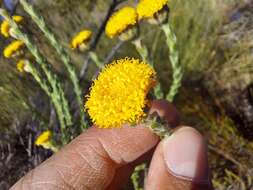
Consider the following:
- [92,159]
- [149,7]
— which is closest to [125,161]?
[92,159]

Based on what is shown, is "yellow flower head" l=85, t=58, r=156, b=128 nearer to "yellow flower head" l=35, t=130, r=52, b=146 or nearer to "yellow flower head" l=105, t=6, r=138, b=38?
"yellow flower head" l=105, t=6, r=138, b=38

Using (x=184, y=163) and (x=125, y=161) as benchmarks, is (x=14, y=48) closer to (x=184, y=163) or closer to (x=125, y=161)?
(x=125, y=161)

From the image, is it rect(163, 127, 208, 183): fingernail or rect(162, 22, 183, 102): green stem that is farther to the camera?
rect(162, 22, 183, 102): green stem

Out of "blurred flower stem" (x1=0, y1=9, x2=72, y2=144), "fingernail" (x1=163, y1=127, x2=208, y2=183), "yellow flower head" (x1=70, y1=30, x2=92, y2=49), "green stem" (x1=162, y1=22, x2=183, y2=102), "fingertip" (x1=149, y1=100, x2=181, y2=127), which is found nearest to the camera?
"fingernail" (x1=163, y1=127, x2=208, y2=183)

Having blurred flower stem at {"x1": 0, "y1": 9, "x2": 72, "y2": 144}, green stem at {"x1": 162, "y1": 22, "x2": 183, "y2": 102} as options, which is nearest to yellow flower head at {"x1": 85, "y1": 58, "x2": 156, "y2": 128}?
green stem at {"x1": 162, "y1": 22, "x2": 183, "y2": 102}

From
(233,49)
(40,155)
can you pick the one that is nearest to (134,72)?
(40,155)

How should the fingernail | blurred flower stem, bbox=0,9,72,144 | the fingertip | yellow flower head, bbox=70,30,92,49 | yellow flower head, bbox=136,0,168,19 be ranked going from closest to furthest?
1. the fingernail
2. the fingertip
3. yellow flower head, bbox=136,0,168,19
4. blurred flower stem, bbox=0,9,72,144
5. yellow flower head, bbox=70,30,92,49

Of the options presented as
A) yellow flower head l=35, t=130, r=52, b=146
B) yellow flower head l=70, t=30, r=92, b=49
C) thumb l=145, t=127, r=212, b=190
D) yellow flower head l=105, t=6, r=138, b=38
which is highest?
yellow flower head l=105, t=6, r=138, b=38

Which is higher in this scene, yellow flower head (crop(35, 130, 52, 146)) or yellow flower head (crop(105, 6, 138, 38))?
yellow flower head (crop(105, 6, 138, 38))
